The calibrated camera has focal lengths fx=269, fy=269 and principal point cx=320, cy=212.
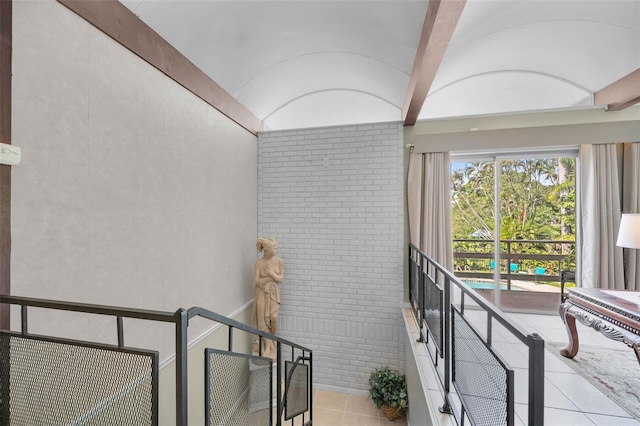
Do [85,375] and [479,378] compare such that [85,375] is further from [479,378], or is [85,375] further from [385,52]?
[385,52]

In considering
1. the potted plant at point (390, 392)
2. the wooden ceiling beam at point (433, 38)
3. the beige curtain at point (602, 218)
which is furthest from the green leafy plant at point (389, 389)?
the wooden ceiling beam at point (433, 38)

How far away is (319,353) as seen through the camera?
136 inches

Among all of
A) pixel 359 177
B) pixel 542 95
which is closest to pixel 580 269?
pixel 542 95

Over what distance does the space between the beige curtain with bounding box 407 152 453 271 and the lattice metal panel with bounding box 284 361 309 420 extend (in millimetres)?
1870

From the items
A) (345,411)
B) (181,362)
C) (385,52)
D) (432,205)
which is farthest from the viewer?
(432,205)

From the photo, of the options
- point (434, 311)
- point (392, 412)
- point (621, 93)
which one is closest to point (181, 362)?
point (434, 311)

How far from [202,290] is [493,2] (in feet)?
11.1

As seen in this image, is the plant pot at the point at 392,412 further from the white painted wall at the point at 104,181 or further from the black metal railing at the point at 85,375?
the black metal railing at the point at 85,375

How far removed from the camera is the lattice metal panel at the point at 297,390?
2348 millimetres

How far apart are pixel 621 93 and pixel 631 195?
1.09 meters

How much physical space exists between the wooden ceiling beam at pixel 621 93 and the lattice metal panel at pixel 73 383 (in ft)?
14.1

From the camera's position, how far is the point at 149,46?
1909 mm

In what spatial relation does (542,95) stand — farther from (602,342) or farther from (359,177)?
(602,342)

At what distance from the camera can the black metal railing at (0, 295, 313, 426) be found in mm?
750
